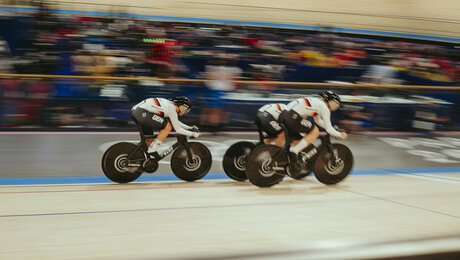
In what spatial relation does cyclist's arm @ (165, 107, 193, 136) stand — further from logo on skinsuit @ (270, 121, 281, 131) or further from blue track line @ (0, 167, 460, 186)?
logo on skinsuit @ (270, 121, 281, 131)

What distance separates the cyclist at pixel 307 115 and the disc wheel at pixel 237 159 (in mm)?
672

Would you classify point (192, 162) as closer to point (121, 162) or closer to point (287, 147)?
point (121, 162)

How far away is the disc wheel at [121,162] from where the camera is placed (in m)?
6.57

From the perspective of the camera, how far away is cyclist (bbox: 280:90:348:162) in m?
6.61

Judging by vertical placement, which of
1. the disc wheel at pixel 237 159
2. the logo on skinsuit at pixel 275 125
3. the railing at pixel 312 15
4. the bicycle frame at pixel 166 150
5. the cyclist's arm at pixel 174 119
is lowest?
the disc wheel at pixel 237 159

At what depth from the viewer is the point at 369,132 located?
918cm

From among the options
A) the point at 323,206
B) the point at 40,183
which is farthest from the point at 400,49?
the point at 40,183

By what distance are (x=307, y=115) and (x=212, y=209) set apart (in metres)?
2.18

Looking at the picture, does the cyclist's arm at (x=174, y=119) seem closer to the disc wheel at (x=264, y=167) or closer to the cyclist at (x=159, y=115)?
the cyclist at (x=159, y=115)

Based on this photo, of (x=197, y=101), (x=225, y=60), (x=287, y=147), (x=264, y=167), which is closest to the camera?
(x=264, y=167)

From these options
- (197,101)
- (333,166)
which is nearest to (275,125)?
(333,166)

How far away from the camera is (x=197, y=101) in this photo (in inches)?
320

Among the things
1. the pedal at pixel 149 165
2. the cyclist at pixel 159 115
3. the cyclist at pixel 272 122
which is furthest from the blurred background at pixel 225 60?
the cyclist at pixel 272 122

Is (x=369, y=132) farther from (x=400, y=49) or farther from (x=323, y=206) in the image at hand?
(x=400, y=49)
